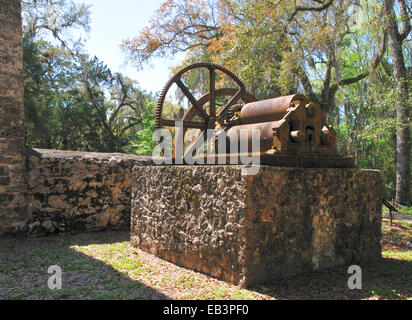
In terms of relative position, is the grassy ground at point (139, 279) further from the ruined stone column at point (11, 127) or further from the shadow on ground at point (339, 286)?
the ruined stone column at point (11, 127)

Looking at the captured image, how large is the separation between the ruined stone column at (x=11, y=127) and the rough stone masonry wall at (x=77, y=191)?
19 cm

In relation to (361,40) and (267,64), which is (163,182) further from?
(361,40)

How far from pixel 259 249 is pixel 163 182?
1761 millimetres

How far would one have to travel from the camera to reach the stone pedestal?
11.2 feet

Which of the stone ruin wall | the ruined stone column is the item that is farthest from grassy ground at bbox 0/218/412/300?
the stone ruin wall

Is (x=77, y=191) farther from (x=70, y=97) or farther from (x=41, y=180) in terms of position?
(x=70, y=97)

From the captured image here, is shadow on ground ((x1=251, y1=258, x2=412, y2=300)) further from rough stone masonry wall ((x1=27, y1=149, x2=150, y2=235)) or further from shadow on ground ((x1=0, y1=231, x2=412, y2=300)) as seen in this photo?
rough stone masonry wall ((x1=27, y1=149, x2=150, y2=235))

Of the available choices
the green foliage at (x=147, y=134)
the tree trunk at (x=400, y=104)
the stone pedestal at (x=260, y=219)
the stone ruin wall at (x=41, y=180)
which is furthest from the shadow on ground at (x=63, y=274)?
the green foliage at (x=147, y=134)

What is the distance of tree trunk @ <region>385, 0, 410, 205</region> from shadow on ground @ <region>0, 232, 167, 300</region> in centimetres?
739

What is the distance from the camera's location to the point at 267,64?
9.80 metres

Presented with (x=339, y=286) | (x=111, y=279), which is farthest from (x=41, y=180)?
(x=339, y=286)

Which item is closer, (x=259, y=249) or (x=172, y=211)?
(x=259, y=249)

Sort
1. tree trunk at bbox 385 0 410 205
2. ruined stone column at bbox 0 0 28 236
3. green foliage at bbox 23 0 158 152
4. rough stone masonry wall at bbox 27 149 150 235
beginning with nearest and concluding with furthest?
ruined stone column at bbox 0 0 28 236 → rough stone masonry wall at bbox 27 149 150 235 → tree trunk at bbox 385 0 410 205 → green foliage at bbox 23 0 158 152
